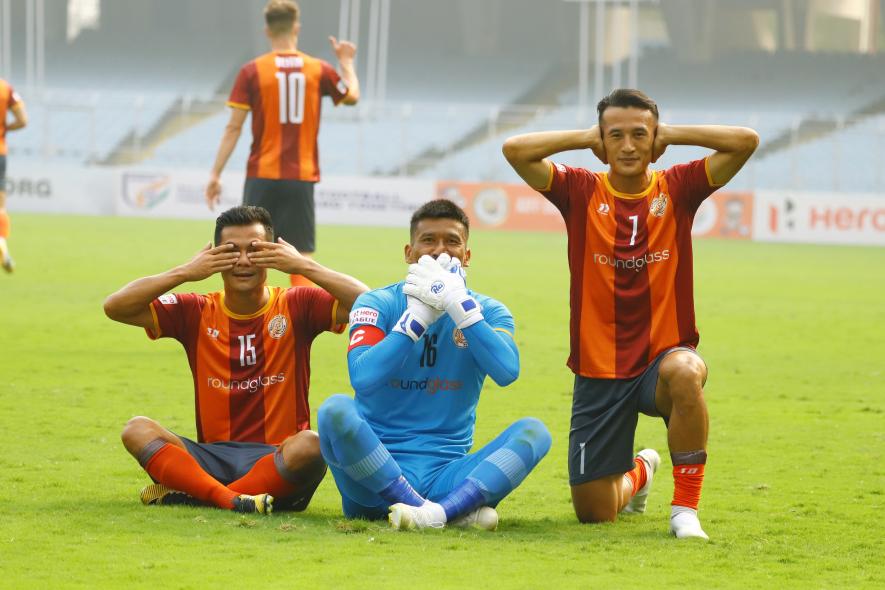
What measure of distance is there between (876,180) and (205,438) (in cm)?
3119

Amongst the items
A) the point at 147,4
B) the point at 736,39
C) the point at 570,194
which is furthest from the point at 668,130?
the point at 147,4

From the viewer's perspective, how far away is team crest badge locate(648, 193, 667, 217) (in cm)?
568

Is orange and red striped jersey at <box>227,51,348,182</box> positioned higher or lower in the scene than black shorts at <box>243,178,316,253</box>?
higher

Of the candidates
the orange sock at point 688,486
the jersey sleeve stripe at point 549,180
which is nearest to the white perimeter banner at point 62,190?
the jersey sleeve stripe at point 549,180

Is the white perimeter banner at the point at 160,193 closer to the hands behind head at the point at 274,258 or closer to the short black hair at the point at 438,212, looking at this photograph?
the hands behind head at the point at 274,258

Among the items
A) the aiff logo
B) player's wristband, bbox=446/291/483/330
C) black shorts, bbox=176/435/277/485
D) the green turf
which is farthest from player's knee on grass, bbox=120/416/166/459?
the aiff logo

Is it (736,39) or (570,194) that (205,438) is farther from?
(736,39)

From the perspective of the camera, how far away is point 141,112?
138ft

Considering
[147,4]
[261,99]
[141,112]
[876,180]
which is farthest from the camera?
[147,4]

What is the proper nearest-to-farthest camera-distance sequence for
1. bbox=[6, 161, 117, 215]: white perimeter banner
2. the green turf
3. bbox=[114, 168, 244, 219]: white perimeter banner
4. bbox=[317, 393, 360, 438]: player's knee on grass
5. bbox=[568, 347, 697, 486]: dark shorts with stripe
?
the green turf < bbox=[317, 393, 360, 438]: player's knee on grass < bbox=[568, 347, 697, 486]: dark shorts with stripe < bbox=[114, 168, 244, 219]: white perimeter banner < bbox=[6, 161, 117, 215]: white perimeter banner

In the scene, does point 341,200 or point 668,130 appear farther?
point 341,200

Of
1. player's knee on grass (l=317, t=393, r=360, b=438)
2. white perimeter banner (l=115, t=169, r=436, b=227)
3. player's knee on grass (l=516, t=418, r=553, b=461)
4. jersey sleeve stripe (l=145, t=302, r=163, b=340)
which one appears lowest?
player's knee on grass (l=516, t=418, r=553, b=461)

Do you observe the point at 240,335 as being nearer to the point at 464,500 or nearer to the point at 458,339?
the point at 458,339

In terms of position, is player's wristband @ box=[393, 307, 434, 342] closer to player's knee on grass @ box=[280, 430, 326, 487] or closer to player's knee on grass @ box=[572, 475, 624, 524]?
player's knee on grass @ box=[280, 430, 326, 487]
